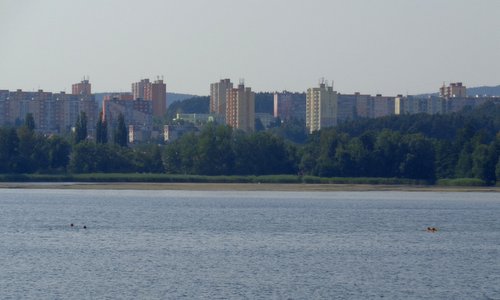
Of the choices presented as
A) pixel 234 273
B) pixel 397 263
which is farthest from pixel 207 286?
pixel 397 263

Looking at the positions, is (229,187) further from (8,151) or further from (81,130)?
(8,151)

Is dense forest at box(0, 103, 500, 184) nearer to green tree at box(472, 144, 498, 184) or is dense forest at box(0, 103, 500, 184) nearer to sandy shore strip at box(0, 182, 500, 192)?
green tree at box(472, 144, 498, 184)

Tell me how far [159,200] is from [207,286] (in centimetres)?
6288

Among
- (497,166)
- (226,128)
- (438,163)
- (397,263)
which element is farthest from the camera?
(226,128)

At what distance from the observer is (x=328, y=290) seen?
43.9 m

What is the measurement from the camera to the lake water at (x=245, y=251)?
44.1 metres

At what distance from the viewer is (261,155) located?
13888cm

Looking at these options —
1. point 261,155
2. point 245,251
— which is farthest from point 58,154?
point 245,251

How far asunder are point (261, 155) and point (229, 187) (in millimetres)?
11719

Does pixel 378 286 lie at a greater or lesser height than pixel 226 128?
lesser

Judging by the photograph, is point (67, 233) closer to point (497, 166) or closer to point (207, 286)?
point (207, 286)

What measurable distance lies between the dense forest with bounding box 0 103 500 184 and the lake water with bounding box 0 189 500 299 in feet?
108

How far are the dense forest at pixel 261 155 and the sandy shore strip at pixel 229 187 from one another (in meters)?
3.05

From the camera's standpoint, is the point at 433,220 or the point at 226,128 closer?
the point at 433,220
